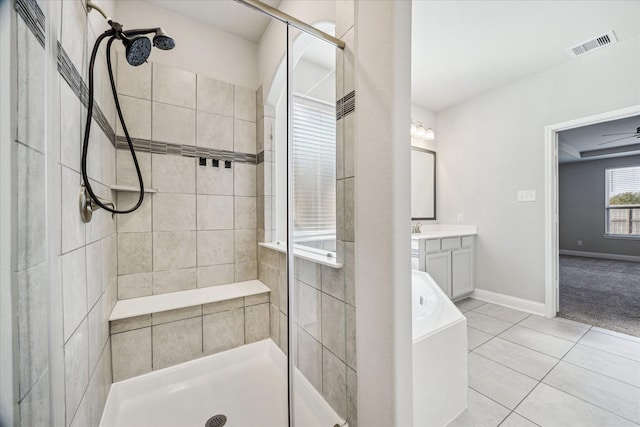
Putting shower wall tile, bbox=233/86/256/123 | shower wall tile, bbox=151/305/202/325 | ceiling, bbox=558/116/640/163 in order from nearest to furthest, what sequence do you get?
shower wall tile, bbox=151/305/202/325
shower wall tile, bbox=233/86/256/123
ceiling, bbox=558/116/640/163

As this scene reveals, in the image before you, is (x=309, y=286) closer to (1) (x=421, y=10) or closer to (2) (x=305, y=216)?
(2) (x=305, y=216)

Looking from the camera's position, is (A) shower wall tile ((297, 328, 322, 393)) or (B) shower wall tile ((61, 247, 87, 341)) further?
(A) shower wall tile ((297, 328, 322, 393))

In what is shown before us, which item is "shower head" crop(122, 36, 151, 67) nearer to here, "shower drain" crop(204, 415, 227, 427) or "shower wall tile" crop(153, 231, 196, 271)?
"shower wall tile" crop(153, 231, 196, 271)

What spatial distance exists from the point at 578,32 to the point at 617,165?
18.0 ft

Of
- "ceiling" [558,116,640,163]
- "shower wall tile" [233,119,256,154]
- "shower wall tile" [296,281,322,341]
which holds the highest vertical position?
"ceiling" [558,116,640,163]

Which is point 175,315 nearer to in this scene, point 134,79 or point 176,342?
point 176,342

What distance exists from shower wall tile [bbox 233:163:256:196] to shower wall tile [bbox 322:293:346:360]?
→ 48.6 inches

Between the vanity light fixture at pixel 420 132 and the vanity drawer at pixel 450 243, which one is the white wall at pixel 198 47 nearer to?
the vanity light fixture at pixel 420 132

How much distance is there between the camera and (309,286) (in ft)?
4.20

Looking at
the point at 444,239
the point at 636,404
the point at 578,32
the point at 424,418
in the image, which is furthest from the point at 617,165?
the point at 424,418

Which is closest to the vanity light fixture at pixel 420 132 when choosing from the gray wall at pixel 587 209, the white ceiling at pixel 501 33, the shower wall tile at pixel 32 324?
the white ceiling at pixel 501 33

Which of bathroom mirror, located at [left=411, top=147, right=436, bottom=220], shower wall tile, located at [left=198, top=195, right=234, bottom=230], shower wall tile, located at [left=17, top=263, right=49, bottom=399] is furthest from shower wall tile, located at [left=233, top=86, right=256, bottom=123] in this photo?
bathroom mirror, located at [left=411, top=147, right=436, bottom=220]

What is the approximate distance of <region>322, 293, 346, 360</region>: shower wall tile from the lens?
3.68ft

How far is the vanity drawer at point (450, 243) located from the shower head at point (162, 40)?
2.87 metres
